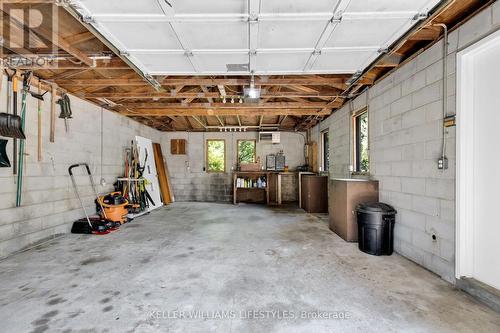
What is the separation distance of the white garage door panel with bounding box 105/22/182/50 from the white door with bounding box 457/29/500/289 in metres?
2.79

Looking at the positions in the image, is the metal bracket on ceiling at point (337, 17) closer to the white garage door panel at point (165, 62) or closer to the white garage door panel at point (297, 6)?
the white garage door panel at point (297, 6)

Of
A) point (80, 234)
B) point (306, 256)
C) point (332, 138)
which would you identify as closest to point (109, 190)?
point (80, 234)

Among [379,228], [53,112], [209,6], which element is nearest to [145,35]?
[209,6]

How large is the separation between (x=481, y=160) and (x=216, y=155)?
7099 millimetres

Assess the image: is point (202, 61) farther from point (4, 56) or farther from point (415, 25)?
point (4, 56)

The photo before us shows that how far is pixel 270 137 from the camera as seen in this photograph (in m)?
8.09

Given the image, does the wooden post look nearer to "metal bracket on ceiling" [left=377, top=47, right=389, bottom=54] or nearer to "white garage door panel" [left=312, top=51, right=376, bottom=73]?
"white garage door panel" [left=312, top=51, right=376, bottom=73]

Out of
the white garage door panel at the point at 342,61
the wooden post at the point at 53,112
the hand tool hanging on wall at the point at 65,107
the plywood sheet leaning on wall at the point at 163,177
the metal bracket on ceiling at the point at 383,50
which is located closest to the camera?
the metal bracket on ceiling at the point at 383,50

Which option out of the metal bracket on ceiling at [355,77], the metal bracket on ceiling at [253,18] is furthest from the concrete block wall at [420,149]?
the metal bracket on ceiling at [253,18]

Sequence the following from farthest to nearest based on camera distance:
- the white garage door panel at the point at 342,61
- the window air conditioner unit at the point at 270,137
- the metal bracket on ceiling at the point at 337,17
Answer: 1. the window air conditioner unit at the point at 270,137
2. the white garage door panel at the point at 342,61
3. the metal bracket on ceiling at the point at 337,17

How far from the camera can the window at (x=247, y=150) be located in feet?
27.2

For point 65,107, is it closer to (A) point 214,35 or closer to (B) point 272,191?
(A) point 214,35

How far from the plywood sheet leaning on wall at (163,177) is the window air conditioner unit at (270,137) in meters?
3.51

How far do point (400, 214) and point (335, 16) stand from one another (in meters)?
2.59
